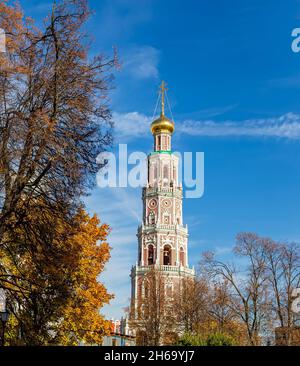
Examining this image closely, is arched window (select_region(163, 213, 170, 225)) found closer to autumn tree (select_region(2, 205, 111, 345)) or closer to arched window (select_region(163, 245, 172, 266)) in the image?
arched window (select_region(163, 245, 172, 266))

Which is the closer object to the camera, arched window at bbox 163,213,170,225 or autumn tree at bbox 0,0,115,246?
autumn tree at bbox 0,0,115,246

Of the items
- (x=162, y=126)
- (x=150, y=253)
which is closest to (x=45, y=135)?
(x=150, y=253)

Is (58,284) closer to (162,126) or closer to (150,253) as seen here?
(150,253)

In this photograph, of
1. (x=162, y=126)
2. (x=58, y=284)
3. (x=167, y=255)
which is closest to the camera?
(x=58, y=284)

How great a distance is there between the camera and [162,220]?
223ft

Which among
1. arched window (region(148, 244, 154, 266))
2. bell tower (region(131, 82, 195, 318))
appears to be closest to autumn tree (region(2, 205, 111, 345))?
bell tower (region(131, 82, 195, 318))

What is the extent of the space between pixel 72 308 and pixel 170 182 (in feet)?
158

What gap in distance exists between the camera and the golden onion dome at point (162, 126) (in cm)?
7188

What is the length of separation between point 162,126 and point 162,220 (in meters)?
12.7

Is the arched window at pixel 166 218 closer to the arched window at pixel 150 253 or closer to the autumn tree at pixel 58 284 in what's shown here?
the arched window at pixel 150 253

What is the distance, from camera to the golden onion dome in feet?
236

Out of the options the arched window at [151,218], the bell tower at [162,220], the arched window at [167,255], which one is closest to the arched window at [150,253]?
the bell tower at [162,220]

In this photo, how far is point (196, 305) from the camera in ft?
144
